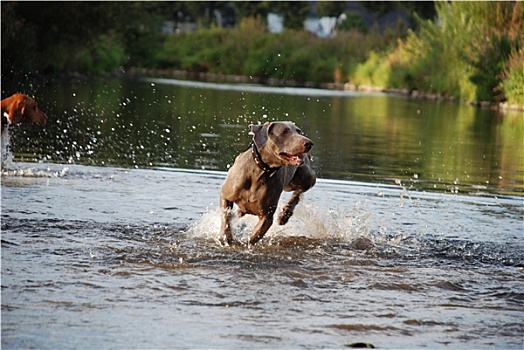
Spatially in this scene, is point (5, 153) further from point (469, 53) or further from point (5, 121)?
point (469, 53)

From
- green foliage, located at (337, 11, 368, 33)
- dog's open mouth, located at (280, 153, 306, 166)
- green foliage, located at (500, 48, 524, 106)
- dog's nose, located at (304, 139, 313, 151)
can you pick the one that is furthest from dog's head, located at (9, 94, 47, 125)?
green foliage, located at (337, 11, 368, 33)

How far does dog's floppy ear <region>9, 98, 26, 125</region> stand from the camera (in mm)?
12383

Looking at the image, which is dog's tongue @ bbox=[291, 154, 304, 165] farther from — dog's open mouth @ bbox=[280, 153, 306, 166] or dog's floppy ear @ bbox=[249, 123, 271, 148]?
dog's floppy ear @ bbox=[249, 123, 271, 148]

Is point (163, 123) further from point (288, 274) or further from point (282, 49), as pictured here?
point (282, 49)

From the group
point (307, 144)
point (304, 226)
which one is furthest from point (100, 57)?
point (307, 144)

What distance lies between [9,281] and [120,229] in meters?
2.35

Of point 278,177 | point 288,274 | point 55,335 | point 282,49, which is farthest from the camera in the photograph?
point 282,49

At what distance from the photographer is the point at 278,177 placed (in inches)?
338

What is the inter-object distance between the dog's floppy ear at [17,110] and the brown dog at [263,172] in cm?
468

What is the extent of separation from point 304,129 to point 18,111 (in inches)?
411

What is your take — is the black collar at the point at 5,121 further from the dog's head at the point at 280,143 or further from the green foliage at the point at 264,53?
the green foliage at the point at 264,53

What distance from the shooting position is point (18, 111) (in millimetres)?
12438

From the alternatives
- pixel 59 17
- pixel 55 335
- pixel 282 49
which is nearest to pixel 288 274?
pixel 55 335

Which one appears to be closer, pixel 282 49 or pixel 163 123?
pixel 163 123
